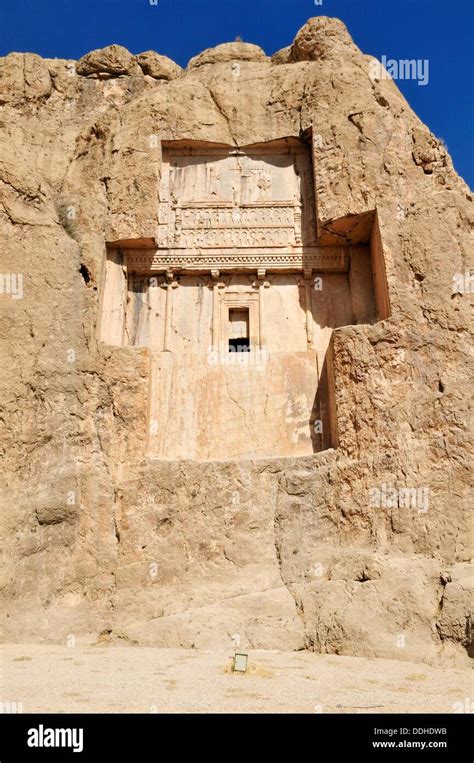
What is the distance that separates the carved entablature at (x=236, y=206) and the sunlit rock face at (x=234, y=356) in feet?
0.17

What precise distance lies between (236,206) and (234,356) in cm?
358

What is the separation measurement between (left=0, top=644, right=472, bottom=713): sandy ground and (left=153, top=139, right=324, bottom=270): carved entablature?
7.90m

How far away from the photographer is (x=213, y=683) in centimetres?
634

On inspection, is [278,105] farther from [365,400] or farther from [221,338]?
[365,400]

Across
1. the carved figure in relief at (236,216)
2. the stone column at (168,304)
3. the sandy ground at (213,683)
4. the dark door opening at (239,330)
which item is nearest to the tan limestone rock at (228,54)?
the carved figure in relief at (236,216)

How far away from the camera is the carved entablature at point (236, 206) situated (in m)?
13.2

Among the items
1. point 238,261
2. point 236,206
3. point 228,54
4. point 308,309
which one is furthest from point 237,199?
point 228,54

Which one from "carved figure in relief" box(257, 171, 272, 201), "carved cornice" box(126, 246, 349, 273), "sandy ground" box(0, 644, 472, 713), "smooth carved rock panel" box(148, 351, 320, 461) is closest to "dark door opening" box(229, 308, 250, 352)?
"smooth carved rock panel" box(148, 351, 320, 461)

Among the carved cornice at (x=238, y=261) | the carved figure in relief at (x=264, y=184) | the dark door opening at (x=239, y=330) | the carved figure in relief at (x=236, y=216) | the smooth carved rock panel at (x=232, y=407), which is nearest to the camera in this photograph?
the smooth carved rock panel at (x=232, y=407)

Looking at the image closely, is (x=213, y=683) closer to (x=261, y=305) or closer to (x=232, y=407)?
(x=232, y=407)

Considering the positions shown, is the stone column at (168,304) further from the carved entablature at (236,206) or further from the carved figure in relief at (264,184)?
the carved figure in relief at (264,184)

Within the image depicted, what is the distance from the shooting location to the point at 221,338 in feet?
41.8

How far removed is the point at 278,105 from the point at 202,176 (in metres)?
2.28

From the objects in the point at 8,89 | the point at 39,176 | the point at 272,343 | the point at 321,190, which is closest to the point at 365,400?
the point at 272,343
